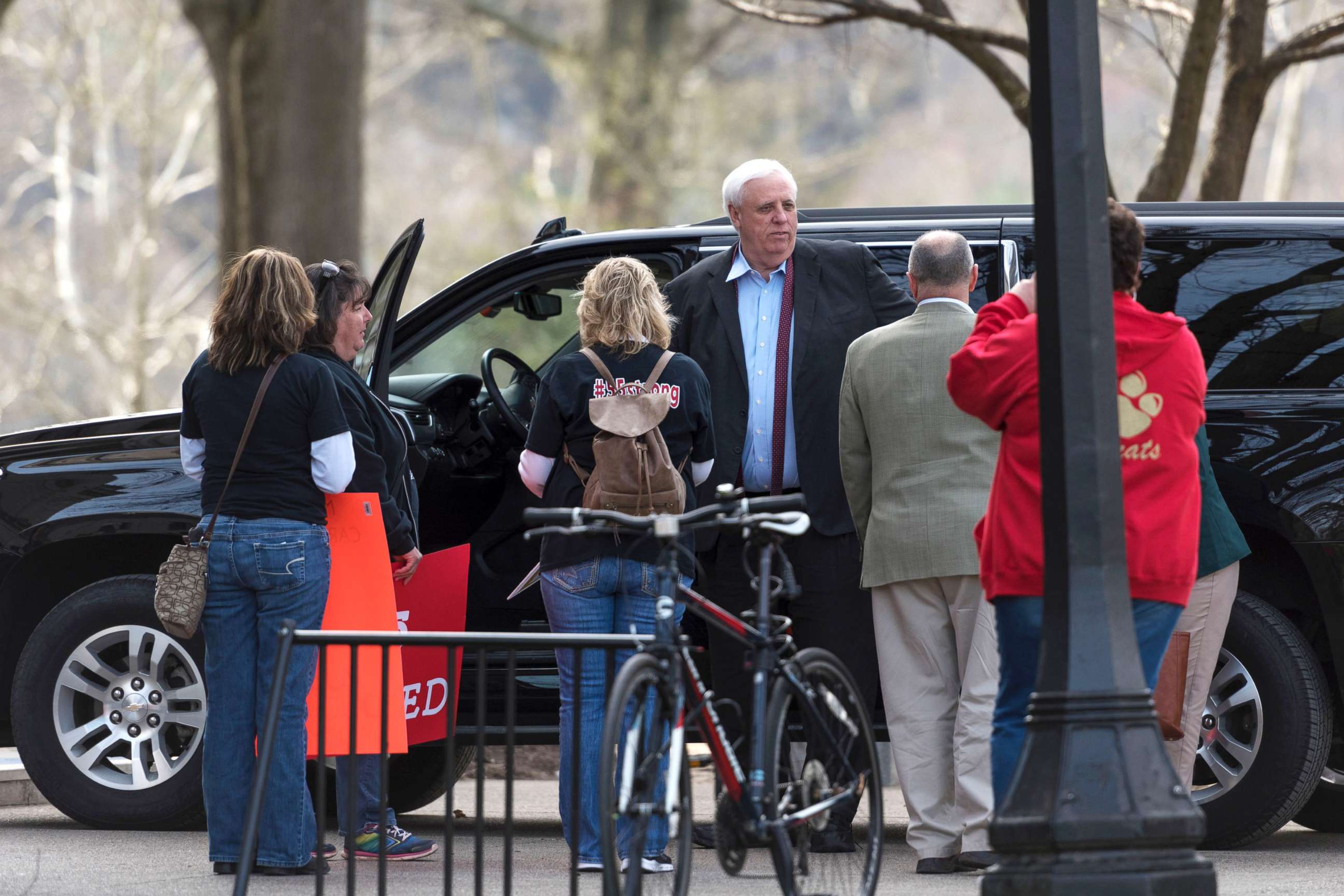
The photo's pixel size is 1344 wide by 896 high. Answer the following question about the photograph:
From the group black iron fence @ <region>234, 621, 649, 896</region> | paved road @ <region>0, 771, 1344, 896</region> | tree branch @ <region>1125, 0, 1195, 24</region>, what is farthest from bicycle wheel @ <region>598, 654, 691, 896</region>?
tree branch @ <region>1125, 0, 1195, 24</region>

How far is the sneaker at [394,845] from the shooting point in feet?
20.5

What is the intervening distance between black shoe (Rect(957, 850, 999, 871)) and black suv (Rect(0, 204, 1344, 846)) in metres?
0.98

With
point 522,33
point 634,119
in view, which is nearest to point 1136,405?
point 634,119

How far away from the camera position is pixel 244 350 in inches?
228

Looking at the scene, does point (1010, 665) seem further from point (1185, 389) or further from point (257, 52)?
point (257, 52)

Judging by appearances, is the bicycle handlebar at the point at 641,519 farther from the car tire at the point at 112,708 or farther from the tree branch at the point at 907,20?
the tree branch at the point at 907,20

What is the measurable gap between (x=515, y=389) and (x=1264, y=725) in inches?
116

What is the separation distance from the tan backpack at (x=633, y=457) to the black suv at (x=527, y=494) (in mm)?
1020

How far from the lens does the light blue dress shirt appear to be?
6312 millimetres

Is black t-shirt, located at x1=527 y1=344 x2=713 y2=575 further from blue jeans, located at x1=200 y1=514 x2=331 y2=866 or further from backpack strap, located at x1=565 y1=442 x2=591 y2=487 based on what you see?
blue jeans, located at x1=200 y1=514 x2=331 y2=866

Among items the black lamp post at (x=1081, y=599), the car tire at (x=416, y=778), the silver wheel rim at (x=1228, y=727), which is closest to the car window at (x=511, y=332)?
the car tire at (x=416, y=778)

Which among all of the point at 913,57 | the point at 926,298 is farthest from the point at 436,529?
the point at 913,57

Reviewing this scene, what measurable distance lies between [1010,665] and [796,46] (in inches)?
995

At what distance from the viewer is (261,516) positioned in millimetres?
5793
